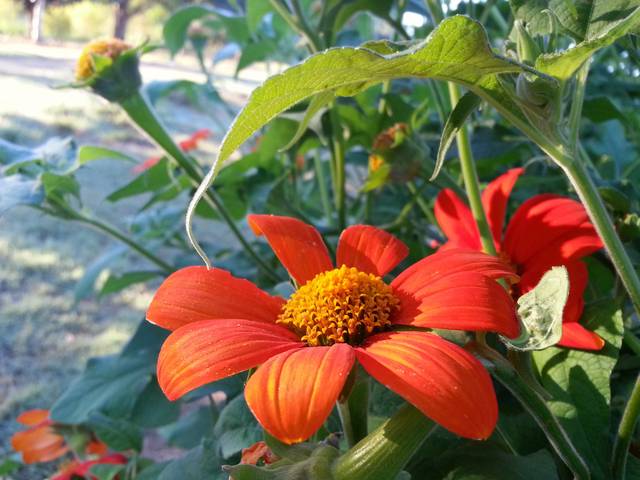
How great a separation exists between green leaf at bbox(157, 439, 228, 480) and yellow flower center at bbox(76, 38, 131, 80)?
271 mm

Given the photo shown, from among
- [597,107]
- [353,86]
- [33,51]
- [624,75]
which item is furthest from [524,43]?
[33,51]

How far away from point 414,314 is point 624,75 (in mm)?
532

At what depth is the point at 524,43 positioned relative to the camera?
0.84 feet

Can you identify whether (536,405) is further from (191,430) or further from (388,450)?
(191,430)

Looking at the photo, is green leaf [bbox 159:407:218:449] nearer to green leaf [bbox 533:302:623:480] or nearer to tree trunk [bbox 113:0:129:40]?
green leaf [bbox 533:302:623:480]

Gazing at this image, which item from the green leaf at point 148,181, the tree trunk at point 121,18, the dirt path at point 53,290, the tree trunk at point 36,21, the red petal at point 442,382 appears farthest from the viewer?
the tree trunk at point 36,21

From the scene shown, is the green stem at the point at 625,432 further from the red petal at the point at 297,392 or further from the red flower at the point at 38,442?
the red flower at the point at 38,442

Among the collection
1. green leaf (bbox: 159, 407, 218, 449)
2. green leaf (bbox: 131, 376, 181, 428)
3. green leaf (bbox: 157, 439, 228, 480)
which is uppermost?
green leaf (bbox: 157, 439, 228, 480)

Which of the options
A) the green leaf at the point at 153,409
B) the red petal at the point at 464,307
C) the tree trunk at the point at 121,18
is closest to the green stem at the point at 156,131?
the green leaf at the point at 153,409

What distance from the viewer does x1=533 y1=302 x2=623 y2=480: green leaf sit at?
10.4 inches

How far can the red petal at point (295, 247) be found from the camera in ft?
0.92

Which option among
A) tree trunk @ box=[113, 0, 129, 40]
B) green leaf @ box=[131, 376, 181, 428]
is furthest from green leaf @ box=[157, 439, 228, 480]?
tree trunk @ box=[113, 0, 129, 40]

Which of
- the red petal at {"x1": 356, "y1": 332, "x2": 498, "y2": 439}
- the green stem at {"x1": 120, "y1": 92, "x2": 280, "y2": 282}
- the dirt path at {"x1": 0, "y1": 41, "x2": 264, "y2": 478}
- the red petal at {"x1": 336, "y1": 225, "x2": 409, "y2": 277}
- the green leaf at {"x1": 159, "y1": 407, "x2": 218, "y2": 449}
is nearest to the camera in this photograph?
the red petal at {"x1": 356, "y1": 332, "x2": 498, "y2": 439}

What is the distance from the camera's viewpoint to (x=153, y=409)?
0.53 m
